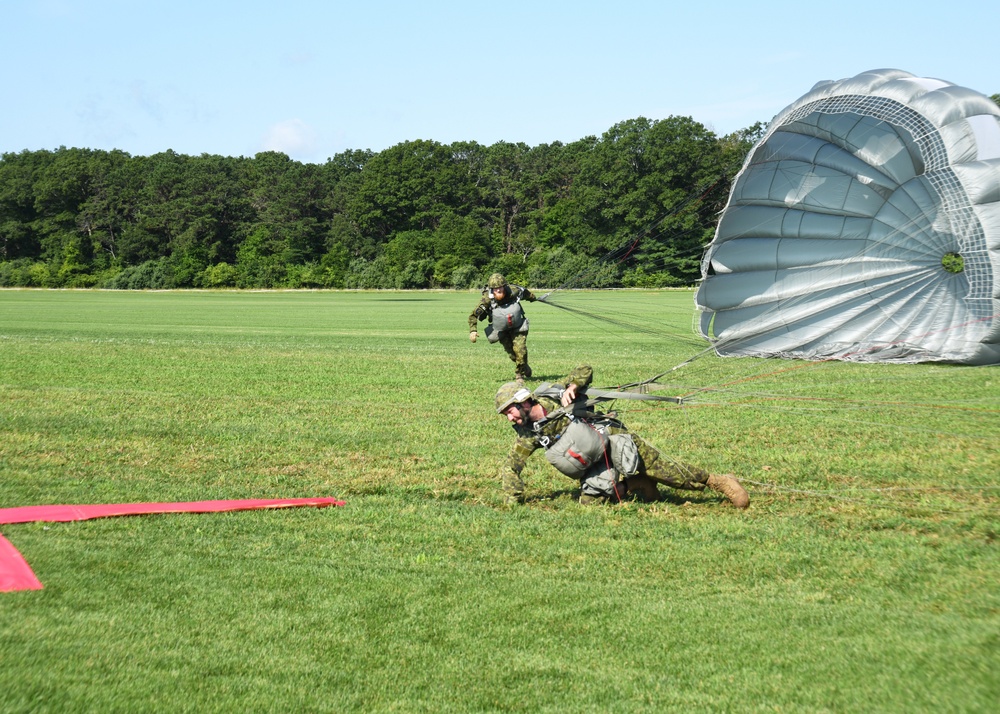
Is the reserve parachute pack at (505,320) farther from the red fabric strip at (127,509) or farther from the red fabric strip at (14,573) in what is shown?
the red fabric strip at (14,573)

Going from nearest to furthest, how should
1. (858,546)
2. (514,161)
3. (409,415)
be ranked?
(858,546), (409,415), (514,161)

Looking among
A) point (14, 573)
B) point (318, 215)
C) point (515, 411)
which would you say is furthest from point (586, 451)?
point (318, 215)

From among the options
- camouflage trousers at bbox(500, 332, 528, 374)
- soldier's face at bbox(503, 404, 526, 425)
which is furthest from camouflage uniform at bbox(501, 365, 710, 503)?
camouflage trousers at bbox(500, 332, 528, 374)

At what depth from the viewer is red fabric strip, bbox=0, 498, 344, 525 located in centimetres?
671

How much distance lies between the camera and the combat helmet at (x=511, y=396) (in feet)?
22.7

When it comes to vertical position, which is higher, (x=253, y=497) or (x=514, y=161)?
(x=514, y=161)

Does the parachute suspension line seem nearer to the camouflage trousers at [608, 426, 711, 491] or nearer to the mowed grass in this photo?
the mowed grass

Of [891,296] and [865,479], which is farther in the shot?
[891,296]

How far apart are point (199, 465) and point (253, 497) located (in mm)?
1458

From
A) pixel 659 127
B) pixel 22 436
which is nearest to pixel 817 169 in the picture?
pixel 22 436

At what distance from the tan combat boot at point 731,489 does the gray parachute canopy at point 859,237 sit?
7.21 metres

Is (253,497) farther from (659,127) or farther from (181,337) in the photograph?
(659,127)

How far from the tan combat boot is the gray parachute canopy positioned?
23.7 ft

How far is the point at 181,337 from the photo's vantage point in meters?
23.2
